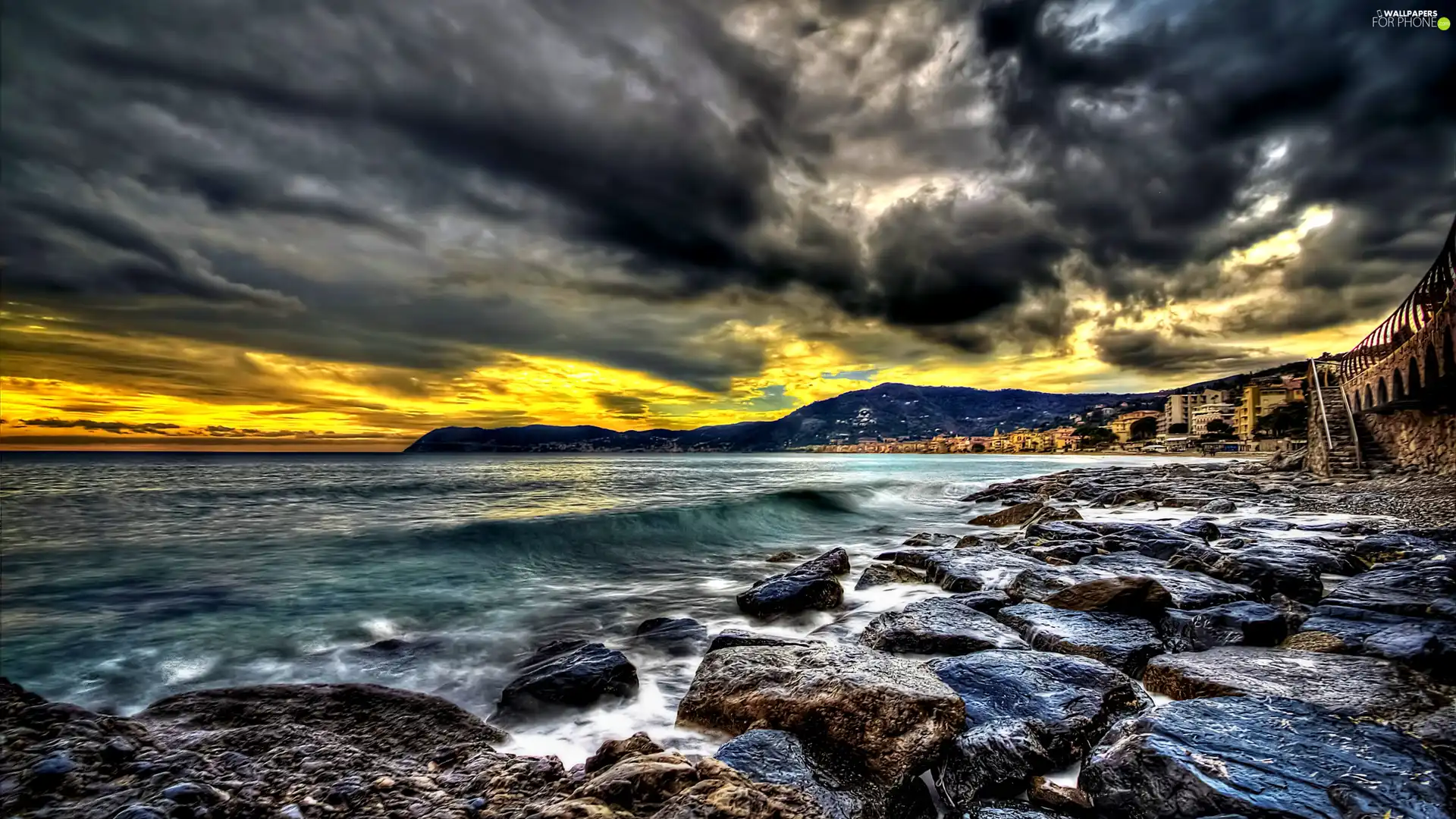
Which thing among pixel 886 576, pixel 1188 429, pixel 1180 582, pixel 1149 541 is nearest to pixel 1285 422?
pixel 1188 429

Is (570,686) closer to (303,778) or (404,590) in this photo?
(303,778)

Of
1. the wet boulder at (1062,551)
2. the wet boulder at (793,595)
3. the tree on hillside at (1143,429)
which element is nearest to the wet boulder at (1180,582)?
the wet boulder at (1062,551)

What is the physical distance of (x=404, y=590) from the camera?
9492 millimetres

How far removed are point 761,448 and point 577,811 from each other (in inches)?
7261

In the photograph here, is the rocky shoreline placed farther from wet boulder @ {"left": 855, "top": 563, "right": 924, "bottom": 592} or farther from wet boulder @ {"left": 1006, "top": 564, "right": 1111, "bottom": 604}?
wet boulder @ {"left": 855, "top": 563, "right": 924, "bottom": 592}

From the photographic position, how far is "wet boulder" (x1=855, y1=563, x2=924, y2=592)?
331 inches

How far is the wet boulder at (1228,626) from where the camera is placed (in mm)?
4566

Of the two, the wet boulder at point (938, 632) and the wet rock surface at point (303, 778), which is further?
the wet boulder at point (938, 632)

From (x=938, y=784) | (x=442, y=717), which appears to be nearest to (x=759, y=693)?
(x=938, y=784)

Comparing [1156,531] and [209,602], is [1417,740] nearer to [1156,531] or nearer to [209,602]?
[1156,531]

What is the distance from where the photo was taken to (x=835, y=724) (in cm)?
320

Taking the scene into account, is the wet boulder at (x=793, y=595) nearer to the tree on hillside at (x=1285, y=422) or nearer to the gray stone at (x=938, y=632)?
the gray stone at (x=938, y=632)

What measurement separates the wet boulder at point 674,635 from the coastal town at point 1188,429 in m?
46.5

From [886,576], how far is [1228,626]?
14.3 feet
